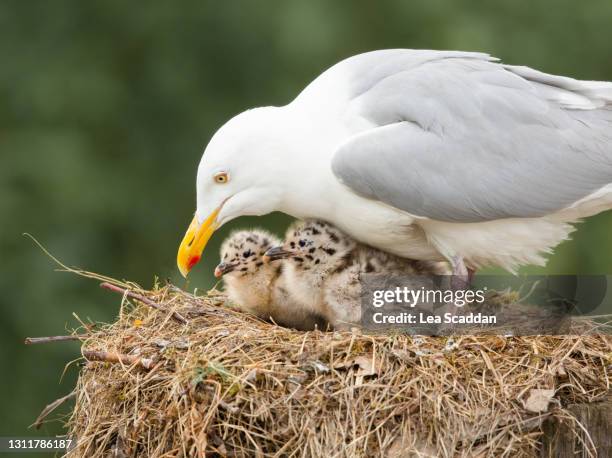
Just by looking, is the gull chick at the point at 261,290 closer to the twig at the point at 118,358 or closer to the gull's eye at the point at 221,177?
the gull's eye at the point at 221,177

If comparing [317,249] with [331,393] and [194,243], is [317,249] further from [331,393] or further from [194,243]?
[331,393]

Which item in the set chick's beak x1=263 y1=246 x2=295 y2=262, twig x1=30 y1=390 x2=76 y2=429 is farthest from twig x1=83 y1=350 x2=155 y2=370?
chick's beak x1=263 y1=246 x2=295 y2=262

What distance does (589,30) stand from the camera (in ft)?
32.7

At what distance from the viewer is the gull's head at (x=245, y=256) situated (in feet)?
19.5

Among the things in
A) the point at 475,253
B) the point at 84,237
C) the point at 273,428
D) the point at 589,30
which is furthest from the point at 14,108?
the point at 273,428

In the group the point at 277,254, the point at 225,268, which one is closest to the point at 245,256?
the point at 225,268

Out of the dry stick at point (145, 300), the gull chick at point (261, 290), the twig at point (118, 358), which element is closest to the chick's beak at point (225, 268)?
the gull chick at point (261, 290)

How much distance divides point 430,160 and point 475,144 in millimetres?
214

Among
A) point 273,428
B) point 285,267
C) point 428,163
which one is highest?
point 428,163

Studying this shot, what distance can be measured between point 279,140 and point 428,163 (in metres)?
0.65

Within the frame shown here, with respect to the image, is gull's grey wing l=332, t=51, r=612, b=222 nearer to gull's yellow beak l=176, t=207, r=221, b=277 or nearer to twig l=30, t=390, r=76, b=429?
gull's yellow beak l=176, t=207, r=221, b=277

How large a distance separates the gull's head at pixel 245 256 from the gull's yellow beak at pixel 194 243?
0.55 ft

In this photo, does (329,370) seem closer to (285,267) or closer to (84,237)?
(285,267)

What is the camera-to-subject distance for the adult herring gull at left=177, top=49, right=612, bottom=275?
5.54 meters
